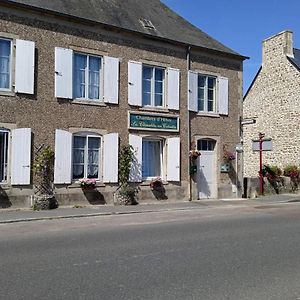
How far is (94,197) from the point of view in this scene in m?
15.7

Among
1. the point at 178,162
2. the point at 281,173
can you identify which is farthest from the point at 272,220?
the point at 281,173

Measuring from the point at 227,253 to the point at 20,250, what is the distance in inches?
138

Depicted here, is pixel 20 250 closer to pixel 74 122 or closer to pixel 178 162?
pixel 74 122

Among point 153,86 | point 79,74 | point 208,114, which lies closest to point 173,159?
point 208,114

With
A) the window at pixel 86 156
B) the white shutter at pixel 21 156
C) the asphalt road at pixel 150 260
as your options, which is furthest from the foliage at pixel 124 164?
the asphalt road at pixel 150 260

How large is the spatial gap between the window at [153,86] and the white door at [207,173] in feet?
9.53

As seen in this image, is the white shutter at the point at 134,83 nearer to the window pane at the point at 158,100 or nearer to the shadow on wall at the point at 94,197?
the window pane at the point at 158,100

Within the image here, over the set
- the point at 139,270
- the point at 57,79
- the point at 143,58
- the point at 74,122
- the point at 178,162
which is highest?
the point at 143,58

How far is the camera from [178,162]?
57.7 ft

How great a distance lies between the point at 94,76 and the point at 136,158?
3.30 metres

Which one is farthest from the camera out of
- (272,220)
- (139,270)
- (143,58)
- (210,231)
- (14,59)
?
(143,58)

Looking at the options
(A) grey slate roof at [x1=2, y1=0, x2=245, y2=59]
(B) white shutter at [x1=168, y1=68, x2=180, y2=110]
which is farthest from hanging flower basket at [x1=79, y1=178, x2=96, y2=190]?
(A) grey slate roof at [x1=2, y1=0, x2=245, y2=59]

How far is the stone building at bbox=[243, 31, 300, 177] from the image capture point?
87.8ft

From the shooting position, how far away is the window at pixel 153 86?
17250 mm
